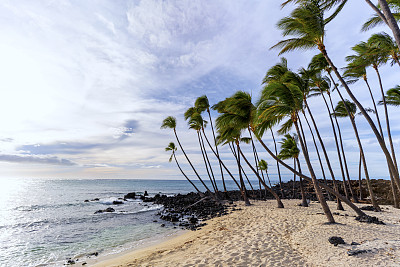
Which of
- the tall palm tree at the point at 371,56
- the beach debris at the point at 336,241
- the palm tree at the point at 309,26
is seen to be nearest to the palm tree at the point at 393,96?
the tall palm tree at the point at 371,56

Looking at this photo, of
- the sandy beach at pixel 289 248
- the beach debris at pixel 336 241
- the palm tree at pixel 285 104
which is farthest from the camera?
the palm tree at pixel 285 104

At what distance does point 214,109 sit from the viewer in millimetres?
22641

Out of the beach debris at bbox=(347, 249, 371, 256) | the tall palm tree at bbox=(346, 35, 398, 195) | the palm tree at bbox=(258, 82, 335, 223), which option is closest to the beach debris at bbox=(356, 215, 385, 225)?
the palm tree at bbox=(258, 82, 335, 223)

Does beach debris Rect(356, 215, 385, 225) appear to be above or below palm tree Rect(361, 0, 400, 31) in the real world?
below

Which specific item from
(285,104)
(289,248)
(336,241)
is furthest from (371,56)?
(289,248)

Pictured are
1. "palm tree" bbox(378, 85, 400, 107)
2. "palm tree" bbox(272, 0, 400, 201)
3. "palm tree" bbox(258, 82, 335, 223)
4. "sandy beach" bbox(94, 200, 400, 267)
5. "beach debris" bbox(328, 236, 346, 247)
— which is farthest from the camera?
"palm tree" bbox(378, 85, 400, 107)

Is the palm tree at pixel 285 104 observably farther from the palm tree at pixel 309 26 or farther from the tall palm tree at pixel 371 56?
the tall palm tree at pixel 371 56

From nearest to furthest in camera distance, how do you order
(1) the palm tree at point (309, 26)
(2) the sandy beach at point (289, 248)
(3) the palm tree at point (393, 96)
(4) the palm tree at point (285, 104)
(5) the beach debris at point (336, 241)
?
(2) the sandy beach at point (289, 248), (5) the beach debris at point (336, 241), (1) the palm tree at point (309, 26), (4) the palm tree at point (285, 104), (3) the palm tree at point (393, 96)

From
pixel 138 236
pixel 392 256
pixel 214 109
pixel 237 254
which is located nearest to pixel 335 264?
pixel 392 256

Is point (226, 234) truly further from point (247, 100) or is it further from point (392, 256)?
point (247, 100)

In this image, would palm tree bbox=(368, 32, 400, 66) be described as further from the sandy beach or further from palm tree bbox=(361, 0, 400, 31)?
the sandy beach

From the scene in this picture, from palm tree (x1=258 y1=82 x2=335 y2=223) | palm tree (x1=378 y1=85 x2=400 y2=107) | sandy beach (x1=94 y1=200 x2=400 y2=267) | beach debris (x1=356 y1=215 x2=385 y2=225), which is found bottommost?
sandy beach (x1=94 y1=200 x2=400 y2=267)

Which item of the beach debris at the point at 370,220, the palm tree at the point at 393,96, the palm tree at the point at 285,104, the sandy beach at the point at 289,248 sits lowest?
the sandy beach at the point at 289,248

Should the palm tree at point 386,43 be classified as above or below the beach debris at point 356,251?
above
